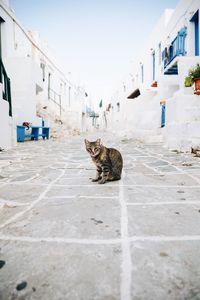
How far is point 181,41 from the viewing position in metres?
10.3

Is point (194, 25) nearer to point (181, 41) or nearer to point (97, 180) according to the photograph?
point (181, 41)

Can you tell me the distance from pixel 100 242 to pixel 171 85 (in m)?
10.3

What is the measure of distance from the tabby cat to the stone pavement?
30 cm

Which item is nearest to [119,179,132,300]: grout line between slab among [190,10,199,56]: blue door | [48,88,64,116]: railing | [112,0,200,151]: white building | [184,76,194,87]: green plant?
[112,0,200,151]: white building

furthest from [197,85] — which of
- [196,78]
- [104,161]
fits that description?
[104,161]

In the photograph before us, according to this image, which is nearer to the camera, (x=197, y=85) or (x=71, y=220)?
(x=71, y=220)

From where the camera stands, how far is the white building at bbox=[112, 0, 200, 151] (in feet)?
22.3

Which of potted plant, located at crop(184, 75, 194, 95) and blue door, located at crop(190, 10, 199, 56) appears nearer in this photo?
potted plant, located at crop(184, 75, 194, 95)

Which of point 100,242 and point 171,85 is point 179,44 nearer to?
point 171,85

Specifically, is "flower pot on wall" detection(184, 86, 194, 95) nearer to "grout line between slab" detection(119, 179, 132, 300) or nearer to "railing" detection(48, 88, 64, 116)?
"grout line between slab" detection(119, 179, 132, 300)

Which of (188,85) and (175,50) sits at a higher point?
(175,50)

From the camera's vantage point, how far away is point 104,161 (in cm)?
295

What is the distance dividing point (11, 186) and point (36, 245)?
1.70 meters

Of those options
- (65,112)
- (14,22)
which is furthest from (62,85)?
(14,22)
